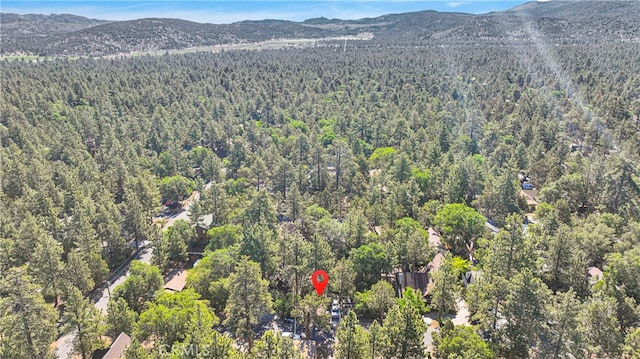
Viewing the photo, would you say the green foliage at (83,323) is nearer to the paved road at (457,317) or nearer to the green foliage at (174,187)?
the paved road at (457,317)

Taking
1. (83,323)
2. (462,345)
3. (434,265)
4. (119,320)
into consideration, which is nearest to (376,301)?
(462,345)

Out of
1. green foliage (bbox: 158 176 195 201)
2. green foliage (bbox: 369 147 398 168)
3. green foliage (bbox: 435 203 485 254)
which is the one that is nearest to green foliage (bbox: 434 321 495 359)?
green foliage (bbox: 435 203 485 254)

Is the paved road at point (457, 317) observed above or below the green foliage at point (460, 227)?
below

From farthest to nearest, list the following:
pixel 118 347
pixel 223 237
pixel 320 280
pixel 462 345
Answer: pixel 223 237 < pixel 320 280 < pixel 118 347 < pixel 462 345

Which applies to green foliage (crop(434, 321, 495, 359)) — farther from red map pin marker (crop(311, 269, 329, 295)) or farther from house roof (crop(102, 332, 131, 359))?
house roof (crop(102, 332, 131, 359))

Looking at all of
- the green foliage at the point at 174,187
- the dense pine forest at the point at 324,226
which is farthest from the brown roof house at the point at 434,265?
the green foliage at the point at 174,187

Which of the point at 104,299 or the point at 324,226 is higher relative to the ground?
the point at 324,226

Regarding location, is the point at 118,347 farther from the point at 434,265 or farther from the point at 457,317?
the point at 434,265
